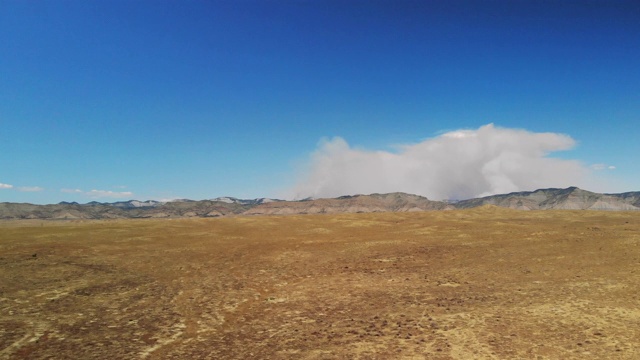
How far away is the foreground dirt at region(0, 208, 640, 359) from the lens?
15.0 metres

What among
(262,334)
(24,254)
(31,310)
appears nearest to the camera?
(262,334)

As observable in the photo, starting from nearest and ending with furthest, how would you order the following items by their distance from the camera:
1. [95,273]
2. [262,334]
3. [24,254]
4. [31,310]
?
[262,334], [31,310], [95,273], [24,254]

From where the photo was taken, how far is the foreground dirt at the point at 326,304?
1496 cm

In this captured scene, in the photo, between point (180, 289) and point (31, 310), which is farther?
point (180, 289)

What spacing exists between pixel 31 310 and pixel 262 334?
43.8ft

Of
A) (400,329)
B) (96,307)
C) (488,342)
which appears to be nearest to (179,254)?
(96,307)

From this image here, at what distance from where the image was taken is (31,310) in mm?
20156

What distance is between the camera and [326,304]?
2173 centimetres

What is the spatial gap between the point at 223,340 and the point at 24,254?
3478 cm

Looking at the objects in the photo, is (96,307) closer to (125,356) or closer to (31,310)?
(31,310)

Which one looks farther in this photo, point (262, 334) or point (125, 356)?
point (262, 334)

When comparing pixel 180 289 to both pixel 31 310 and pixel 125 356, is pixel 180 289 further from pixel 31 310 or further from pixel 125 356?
pixel 125 356

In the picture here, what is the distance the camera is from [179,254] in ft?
136

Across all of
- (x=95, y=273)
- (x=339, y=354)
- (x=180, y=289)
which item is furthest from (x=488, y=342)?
(x=95, y=273)
